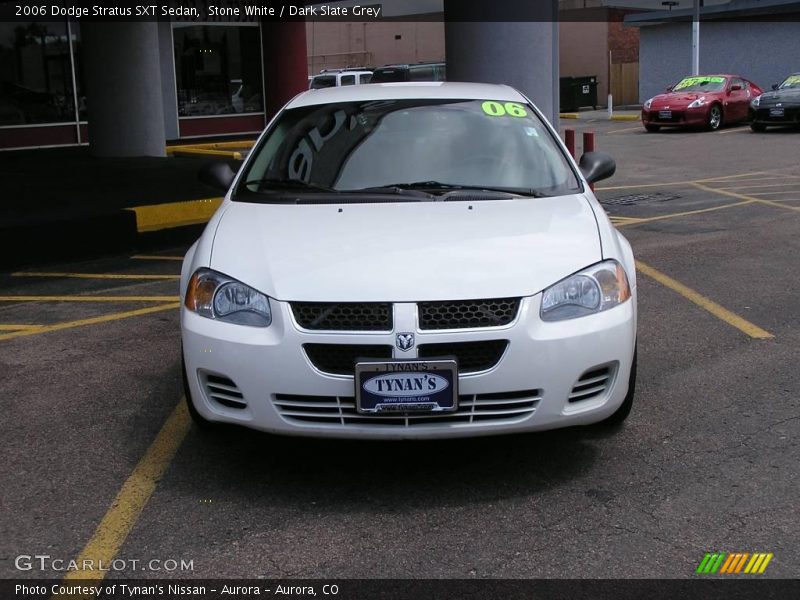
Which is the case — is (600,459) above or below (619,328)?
below

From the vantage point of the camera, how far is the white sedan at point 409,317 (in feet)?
12.2

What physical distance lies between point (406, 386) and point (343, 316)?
36cm

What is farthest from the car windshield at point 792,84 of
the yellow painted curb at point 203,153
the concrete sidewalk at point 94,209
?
the concrete sidewalk at point 94,209

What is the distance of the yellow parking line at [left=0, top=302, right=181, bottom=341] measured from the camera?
669 cm

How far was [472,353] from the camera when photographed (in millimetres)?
3744

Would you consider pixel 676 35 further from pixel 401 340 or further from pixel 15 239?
pixel 401 340

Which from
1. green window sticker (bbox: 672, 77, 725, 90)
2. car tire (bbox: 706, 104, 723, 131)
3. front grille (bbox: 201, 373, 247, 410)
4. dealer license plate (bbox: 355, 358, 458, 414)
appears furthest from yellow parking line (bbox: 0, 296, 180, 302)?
green window sticker (bbox: 672, 77, 725, 90)

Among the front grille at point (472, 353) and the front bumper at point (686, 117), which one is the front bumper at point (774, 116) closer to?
the front bumper at point (686, 117)

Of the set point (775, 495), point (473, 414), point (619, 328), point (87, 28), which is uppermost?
point (87, 28)

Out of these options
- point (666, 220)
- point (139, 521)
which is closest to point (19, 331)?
point (139, 521)

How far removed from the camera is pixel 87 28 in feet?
55.7

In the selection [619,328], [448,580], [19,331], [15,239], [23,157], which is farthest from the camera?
[23,157]

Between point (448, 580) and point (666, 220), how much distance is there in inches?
338

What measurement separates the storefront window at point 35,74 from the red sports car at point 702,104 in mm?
→ 14058
